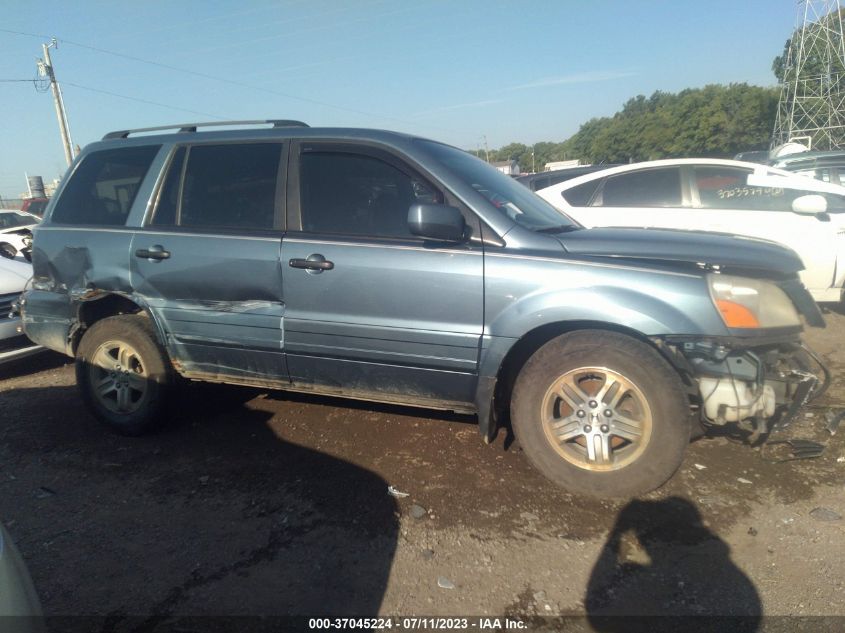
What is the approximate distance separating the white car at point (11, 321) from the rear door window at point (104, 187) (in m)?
1.57

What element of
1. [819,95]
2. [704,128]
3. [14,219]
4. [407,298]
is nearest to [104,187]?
[407,298]

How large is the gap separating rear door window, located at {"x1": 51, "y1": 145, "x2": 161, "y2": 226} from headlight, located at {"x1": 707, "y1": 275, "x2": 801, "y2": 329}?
3.56m

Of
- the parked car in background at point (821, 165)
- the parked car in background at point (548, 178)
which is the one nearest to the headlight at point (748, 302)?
the parked car in background at point (548, 178)

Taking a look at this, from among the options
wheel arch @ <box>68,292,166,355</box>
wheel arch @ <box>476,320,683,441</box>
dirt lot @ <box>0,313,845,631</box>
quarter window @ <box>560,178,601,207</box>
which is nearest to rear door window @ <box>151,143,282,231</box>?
wheel arch @ <box>68,292,166,355</box>

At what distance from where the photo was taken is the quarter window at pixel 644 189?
21.0ft

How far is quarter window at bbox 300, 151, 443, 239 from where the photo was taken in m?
3.37

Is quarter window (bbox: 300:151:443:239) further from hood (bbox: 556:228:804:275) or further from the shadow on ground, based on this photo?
the shadow on ground

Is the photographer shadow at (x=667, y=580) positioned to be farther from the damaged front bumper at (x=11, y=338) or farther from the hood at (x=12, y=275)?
the hood at (x=12, y=275)

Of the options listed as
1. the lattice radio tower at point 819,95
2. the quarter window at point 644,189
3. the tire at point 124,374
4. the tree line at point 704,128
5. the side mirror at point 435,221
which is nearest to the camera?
the side mirror at point 435,221

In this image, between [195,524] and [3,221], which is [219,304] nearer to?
[195,524]

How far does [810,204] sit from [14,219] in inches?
633

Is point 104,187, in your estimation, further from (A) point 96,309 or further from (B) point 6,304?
(B) point 6,304

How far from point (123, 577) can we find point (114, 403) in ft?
5.77

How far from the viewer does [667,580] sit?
7.99 feet
